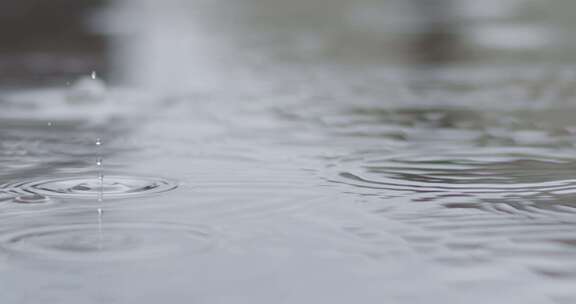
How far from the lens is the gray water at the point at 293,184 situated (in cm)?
208

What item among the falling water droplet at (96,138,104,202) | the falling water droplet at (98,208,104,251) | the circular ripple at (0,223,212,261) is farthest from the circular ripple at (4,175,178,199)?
the circular ripple at (0,223,212,261)

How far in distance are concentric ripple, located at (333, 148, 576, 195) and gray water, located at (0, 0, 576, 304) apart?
11mm

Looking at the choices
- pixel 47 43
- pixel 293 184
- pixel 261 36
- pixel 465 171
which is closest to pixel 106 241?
pixel 293 184

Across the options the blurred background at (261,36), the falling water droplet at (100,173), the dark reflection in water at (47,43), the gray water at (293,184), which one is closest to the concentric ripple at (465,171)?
the gray water at (293,184)

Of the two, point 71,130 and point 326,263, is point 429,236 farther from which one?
point 71,130

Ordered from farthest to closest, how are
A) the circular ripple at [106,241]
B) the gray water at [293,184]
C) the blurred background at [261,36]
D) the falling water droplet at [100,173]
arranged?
the blurred background at [261,36] < the falling water droplet at [100,173] < the circular ripple at [106,241] < the gray water at [293,184]

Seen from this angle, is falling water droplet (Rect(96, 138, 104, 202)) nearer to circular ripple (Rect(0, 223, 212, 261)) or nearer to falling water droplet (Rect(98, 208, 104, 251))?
falling water droplet (Rect(98, 208, 104, 251))

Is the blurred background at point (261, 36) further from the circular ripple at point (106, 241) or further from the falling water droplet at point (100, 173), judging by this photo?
the circular ripple at point (106, 241)

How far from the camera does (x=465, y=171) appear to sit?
10.9 feet

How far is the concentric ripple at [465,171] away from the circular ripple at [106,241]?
0.76m

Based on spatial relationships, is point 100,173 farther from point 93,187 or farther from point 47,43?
point 47,43

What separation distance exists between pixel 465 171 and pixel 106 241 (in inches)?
50.8

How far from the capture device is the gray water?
208 cm

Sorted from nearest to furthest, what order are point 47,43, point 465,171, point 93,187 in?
1. point 93,187
2. point 465,171
3. point 47,43
